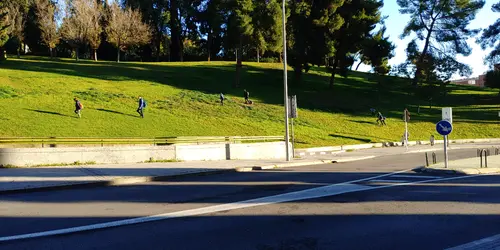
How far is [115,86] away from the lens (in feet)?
131

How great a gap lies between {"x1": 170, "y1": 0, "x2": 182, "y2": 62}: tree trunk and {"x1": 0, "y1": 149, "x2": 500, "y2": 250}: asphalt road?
63030 mm

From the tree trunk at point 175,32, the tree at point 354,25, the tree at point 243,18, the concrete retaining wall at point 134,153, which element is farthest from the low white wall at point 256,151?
the tree trunk at point 175,32

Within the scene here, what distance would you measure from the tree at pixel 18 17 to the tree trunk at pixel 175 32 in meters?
22.9

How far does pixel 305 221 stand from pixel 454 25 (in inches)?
2674

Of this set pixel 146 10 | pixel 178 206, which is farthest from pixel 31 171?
pixel 146 10

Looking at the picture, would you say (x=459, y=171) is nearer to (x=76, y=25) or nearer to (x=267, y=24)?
(x=267, y=24)

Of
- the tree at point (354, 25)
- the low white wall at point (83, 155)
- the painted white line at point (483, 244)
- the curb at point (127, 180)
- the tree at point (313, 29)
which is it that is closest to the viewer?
the painted white line at point (483, 244)

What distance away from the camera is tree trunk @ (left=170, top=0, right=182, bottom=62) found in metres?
70.7

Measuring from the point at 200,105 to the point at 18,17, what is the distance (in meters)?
40.7

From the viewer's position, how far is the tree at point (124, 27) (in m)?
59.8

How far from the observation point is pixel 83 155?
16.8m

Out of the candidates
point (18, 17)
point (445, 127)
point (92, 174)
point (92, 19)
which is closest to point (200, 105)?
point (92, 174)

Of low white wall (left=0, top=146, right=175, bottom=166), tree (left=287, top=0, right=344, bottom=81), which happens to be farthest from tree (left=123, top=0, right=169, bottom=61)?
low white wall (left=0, top=146, right=175, bottom=166)

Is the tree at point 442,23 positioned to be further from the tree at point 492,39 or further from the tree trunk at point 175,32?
the tree trunk at point 175,32
